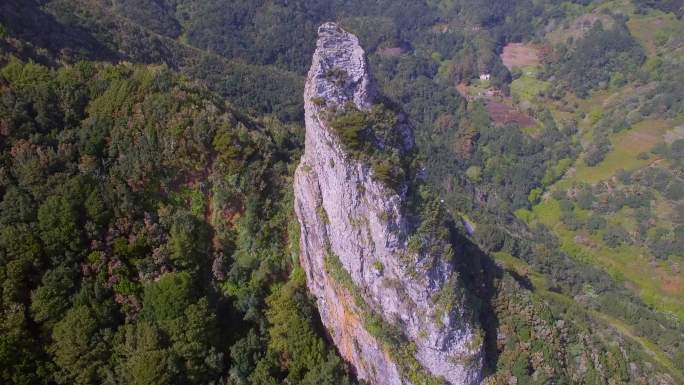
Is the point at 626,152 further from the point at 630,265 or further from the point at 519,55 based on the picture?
the point at 519,55

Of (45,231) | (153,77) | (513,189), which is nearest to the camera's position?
(45,231)

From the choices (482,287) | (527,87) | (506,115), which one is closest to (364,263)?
(482,287)

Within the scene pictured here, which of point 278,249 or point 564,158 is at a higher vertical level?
point 278,249

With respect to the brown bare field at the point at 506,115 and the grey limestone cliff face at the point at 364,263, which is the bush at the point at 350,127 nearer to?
the grey limestone cliff face at the point at 364,263

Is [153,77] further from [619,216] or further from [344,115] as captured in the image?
[619,216]

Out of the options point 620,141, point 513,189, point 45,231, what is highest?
point 45,231

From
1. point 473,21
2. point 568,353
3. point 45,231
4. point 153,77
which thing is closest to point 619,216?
point 568,353
